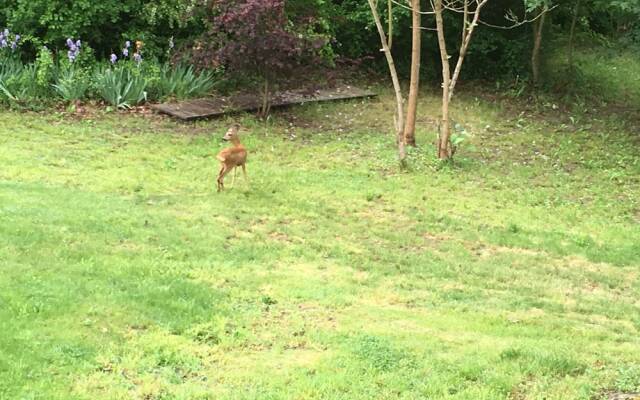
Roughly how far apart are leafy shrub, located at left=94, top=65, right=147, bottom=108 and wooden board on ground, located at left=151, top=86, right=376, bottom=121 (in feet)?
1.15

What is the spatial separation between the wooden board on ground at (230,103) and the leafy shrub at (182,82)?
11.2 inches

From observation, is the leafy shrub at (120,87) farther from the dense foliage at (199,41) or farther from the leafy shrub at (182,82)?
the leafy shrub at (182,82)

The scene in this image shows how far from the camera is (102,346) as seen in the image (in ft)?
14.0

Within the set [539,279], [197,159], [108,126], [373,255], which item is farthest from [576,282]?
[108,126]

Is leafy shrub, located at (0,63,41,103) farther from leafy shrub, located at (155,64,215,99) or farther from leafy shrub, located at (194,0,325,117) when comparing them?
leafy shrub, located at (194,0,325,117)

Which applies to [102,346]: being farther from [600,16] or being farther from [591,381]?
[600,16]

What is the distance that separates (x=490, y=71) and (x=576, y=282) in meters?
9.29

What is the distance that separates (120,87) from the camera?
11.5 m

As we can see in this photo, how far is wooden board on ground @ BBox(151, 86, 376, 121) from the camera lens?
442 inches

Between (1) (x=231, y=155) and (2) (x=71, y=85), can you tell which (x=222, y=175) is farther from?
(2) (x=71, y=85)

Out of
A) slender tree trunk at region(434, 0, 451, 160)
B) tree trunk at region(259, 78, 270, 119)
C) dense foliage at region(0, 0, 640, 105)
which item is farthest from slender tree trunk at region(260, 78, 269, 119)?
slender tree trunk at region(434, 0, 451, 160)

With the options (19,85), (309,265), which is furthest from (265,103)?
(309,265)

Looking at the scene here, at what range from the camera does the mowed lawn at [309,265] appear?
407 cm

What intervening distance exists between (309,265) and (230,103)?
19.9 ft
